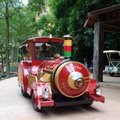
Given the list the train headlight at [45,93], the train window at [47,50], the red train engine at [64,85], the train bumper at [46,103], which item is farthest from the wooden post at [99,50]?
the train bumper at [46,103]

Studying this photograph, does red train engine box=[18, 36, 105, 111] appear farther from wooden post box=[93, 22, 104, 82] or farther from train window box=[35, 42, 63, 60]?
wooden post box=[93, 22, 104, 82]

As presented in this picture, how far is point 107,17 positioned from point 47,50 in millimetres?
5469

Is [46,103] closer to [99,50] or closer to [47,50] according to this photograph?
[47,50]

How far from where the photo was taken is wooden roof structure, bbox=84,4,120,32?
13.9m

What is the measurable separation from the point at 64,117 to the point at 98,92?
4.81 feet

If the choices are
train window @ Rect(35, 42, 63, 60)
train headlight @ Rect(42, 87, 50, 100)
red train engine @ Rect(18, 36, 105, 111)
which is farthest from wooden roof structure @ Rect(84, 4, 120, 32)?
train headlight @ Rect(42, 87, 50, 100)

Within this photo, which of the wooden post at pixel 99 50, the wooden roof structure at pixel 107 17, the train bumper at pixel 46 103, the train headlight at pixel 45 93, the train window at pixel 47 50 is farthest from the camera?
the wooden post at pixel 99 50

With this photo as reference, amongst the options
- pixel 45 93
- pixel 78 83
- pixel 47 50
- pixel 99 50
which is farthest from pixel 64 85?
pixel 99 50

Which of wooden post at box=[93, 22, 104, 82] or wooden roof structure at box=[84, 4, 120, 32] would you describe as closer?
wooden roof structure at box=[84, 4, 120, 32]

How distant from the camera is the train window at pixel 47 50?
413 inches

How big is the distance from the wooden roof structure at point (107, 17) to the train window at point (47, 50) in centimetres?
380

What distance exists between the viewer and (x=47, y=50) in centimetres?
1062

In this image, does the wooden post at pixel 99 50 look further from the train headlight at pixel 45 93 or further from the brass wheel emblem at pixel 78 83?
the train headlight at pixel 45 93

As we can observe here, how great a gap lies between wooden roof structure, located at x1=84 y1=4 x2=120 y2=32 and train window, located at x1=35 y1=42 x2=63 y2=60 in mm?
3801
